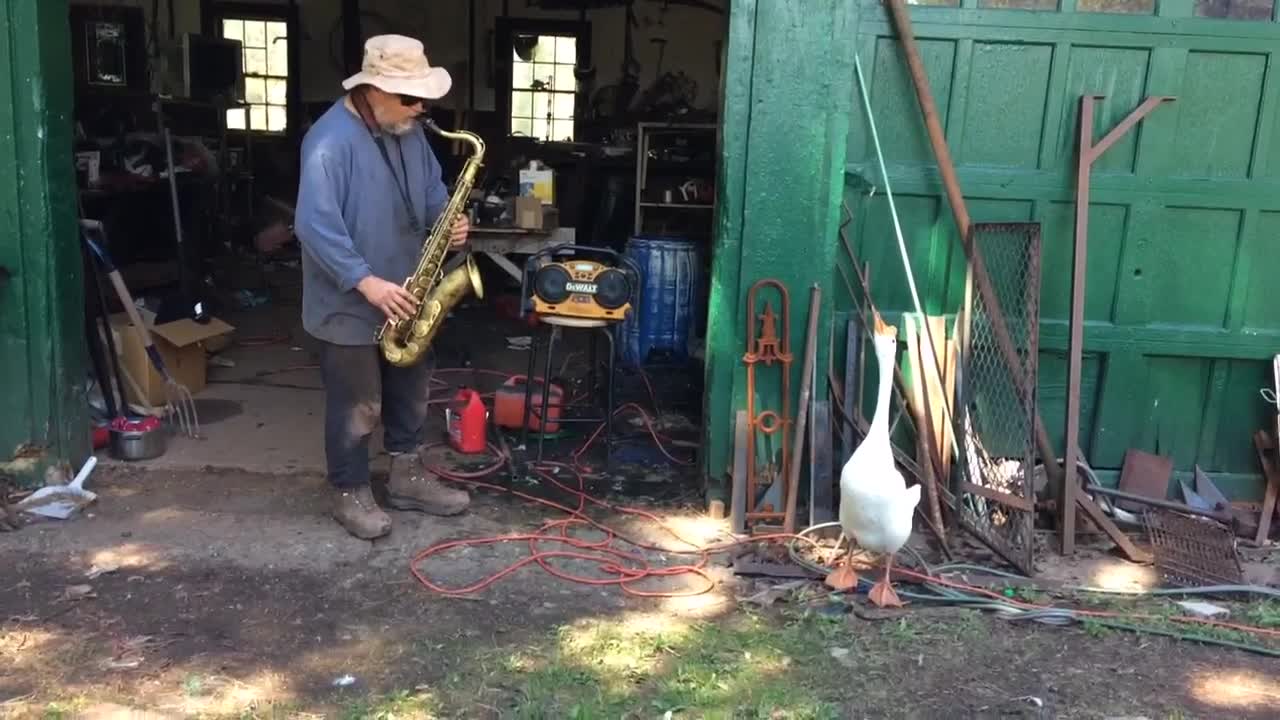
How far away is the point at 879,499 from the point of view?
3.69 meters

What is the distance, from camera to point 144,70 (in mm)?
11422

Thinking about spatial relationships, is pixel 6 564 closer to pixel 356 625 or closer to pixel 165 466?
pixel 165 466

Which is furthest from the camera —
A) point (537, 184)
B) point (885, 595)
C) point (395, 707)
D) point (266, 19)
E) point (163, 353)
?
point (266, 19)

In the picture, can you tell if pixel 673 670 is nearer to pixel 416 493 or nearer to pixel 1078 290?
pixel 416 493

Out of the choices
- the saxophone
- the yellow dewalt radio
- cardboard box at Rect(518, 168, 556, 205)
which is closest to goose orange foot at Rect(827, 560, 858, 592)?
the yellow dewalt radio

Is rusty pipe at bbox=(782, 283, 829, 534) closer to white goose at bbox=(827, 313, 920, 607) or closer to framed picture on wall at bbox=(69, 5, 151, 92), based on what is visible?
white goose at bbox=(827, 313, 920, 607)

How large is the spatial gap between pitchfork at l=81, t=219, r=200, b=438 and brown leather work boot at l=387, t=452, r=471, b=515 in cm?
153

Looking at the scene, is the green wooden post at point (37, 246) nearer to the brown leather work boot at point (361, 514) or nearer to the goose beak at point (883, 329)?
the brown leather work boot at point (361, 514)

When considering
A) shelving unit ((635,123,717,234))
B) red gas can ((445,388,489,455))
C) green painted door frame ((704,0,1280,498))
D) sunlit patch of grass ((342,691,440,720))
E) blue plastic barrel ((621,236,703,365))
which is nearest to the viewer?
sunlit patch of grass ((342,691,440,720))

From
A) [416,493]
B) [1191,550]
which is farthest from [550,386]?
[1191,550]

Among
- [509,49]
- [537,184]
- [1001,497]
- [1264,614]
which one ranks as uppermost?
[509,49]

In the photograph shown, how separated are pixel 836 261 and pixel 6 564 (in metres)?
3.47

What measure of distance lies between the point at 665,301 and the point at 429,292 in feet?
9.77

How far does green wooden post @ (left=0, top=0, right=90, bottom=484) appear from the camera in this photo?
4.41m
